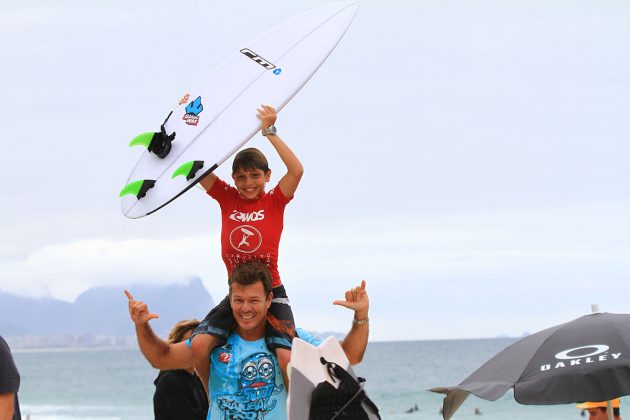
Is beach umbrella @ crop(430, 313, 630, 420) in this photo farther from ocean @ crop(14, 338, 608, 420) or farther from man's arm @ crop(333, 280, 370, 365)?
ocean @ crop(14, 338, 608, 420)

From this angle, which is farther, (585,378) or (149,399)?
(149,399)

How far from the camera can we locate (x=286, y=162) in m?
5.12

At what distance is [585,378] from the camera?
6.23 meters

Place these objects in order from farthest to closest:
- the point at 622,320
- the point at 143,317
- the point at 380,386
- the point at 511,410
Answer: the point at 380,386
the point at 511,410
the point at 622,320
the point at 143,317

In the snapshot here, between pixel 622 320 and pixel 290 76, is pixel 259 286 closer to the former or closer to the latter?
pixel 290 76

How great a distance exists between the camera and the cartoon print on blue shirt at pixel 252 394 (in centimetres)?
489

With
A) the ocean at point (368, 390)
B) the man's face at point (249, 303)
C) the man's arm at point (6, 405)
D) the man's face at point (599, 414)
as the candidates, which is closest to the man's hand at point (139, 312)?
the man's face at point (249, 303)

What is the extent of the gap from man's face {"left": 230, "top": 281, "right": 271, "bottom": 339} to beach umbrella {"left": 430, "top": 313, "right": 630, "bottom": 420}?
81.7 inches

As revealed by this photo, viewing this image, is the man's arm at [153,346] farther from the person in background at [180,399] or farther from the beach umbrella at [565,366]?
the beach umbrella at [565,366]

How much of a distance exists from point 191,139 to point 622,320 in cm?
312

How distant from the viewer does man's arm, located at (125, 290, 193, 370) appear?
4668 millimetres

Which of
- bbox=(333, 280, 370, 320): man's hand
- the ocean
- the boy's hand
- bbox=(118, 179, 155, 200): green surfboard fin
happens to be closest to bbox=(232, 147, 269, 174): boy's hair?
the boy's hand

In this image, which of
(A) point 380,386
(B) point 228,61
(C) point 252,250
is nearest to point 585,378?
(C) point 252,250

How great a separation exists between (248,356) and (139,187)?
1058 mm
